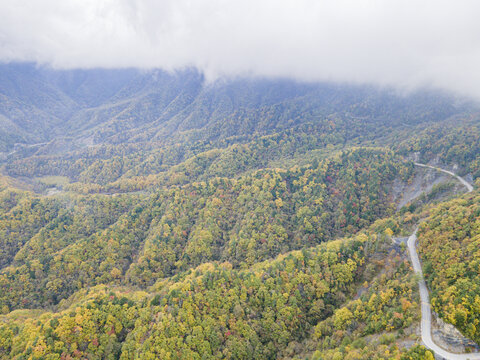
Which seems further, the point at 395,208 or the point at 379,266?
the point at 395,208

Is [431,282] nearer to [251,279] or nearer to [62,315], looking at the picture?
[251,279]

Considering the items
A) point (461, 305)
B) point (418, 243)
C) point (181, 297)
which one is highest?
point (461, 305)

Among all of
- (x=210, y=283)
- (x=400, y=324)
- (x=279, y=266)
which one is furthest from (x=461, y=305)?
(x=210, y=283)

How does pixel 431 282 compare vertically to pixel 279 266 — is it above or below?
above

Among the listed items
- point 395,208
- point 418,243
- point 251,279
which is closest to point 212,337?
point 251,279

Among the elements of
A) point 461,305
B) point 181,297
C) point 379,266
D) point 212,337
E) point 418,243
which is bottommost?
point 212,337

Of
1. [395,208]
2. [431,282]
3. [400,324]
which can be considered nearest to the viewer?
[400,324]

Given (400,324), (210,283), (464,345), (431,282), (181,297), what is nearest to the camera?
(464,345)

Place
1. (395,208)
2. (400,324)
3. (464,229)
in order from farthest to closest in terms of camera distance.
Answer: (395,208)
(464,229)
(400,324)

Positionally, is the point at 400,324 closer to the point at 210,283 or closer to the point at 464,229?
A: the point at 464,229
